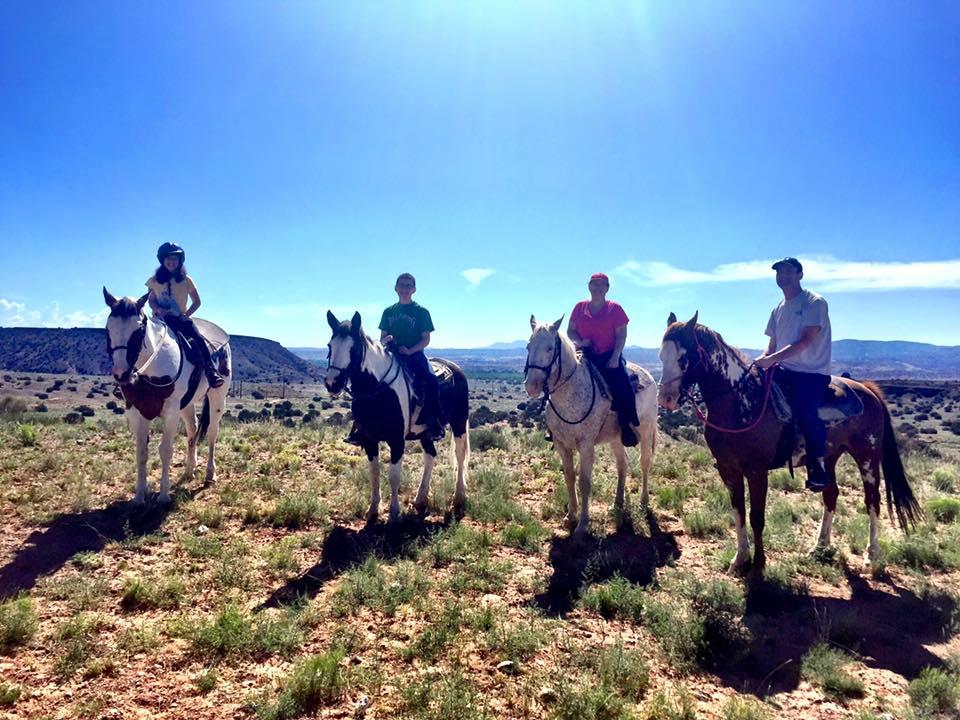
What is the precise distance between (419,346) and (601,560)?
372cm

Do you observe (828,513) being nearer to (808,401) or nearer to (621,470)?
(808,401)

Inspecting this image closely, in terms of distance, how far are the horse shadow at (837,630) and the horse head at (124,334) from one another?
7001 mm

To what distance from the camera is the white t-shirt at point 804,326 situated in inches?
227

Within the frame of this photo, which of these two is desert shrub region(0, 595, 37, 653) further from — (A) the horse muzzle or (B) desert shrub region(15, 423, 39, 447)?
(B) desert shrub region(15, 423, 39, 447)

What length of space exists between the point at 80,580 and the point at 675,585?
18.8 ft

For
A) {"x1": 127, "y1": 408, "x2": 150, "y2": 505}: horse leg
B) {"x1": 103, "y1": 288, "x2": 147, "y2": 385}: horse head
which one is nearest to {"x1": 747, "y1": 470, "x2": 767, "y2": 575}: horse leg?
{"x1": 103, "y1": 288, "x2": 147, "y2": 385}: horse head

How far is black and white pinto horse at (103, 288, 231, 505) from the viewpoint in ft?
21.3

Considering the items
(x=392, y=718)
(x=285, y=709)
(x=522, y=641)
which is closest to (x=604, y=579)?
(x=522, y=641)

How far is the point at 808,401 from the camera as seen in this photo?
5.86m

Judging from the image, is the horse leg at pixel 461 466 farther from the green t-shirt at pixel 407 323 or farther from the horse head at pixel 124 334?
the horse head at pixel 124 334

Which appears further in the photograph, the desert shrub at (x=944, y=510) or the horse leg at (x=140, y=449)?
the desert shrub at (x=944, y=510)

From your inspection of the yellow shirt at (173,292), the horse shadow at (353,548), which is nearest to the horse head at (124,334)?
the yellow shirt at (173,292)

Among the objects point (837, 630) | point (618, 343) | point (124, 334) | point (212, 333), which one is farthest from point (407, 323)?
point (837, 630)

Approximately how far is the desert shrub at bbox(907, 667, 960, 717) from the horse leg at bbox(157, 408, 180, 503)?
8.27 meters
